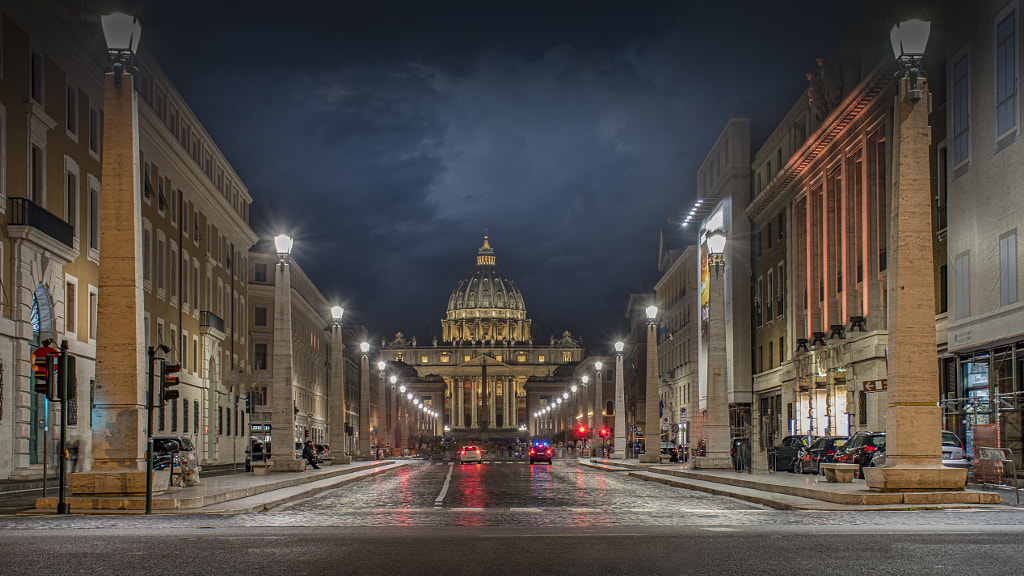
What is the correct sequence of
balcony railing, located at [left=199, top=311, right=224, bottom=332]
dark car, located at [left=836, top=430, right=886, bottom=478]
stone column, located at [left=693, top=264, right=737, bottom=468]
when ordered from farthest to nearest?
1. balcony railing, located at [left=199, top=311, right=224, bottom=332]
2. stone column, located at [left=693, top=264, right=737, bottom=468]
3. dark car, located at [left=836, top=430, right=886, bottom=478]

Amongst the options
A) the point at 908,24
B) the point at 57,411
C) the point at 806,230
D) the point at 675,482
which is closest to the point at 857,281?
the point at 806,230

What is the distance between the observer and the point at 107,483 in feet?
63.4

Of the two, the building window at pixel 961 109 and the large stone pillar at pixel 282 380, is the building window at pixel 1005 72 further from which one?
the large stone pillar at pixel 282 380

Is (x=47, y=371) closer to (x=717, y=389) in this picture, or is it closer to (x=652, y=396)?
(x=717, y=389)

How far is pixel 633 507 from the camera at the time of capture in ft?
68.6

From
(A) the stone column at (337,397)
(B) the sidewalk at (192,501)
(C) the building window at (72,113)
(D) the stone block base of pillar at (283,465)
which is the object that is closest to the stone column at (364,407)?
(A) the stone column at (337,397)

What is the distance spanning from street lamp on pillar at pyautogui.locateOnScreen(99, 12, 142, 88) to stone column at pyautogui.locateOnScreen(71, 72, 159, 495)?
0.67 ft

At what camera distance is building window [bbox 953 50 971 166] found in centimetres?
3541

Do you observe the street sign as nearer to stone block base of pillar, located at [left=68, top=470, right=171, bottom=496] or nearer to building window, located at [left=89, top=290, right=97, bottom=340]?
building window, located at [left=89, top=290, right=97, bottom=340]

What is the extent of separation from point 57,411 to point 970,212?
29319mm

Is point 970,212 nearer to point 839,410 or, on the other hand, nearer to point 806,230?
point 839,410

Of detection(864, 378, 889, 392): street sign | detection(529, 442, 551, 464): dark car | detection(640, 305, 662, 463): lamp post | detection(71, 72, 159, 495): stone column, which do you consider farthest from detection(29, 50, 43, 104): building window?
detection(529, 442, 551, 464): dark car

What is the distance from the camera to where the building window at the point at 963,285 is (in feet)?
116

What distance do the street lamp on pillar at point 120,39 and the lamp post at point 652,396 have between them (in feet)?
82.6
